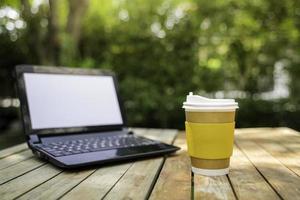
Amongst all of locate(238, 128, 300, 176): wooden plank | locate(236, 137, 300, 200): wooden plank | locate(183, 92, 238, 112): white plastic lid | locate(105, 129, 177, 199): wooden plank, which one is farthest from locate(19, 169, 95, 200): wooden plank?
locate(238, 128, 300, 176): wooden plank

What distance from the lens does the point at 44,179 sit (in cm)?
100

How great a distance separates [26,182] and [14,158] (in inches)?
14.7

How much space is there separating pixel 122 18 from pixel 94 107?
524 centimetres

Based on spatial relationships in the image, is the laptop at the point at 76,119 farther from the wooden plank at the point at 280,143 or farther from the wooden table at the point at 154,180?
the wooden plank at the point at 280,143

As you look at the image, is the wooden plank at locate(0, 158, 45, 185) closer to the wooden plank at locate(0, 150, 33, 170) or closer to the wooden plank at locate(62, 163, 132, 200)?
the wooden plank at locate(0, 150, 33, 170)

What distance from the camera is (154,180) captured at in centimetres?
99

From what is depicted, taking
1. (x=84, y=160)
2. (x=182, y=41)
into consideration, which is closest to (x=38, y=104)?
(x=84, y=160)

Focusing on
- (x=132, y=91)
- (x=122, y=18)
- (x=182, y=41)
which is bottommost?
(x=132, y=91)

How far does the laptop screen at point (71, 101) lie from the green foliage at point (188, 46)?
384cm

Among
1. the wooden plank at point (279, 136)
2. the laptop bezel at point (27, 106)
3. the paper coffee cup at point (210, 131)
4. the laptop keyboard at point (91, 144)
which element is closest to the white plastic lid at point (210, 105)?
the paper coffee cup at point (210, 131)

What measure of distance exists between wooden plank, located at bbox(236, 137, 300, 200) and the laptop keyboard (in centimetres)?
38

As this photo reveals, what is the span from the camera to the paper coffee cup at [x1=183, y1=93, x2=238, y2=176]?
100cm

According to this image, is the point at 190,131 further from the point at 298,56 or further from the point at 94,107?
the point at 298,56

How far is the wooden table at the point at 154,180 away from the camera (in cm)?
87
